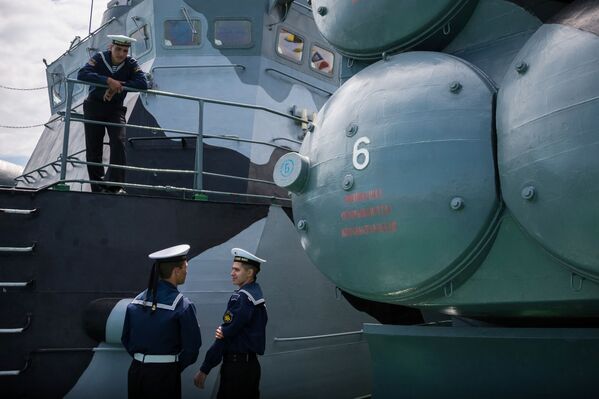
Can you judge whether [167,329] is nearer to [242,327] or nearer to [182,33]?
[242,327]

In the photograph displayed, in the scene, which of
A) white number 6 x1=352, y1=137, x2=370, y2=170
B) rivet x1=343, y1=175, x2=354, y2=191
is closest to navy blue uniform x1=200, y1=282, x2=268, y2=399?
rivet x1=343, y1=175, x2=354, y2=191

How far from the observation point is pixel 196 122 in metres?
6.53

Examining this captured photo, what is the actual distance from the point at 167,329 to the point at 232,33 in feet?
13.7

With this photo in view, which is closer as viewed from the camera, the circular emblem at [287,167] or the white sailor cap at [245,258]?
the circular emblem at [287,167]

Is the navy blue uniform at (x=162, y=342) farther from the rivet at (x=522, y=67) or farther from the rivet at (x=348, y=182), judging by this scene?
the rivet at (x=522, y=67)

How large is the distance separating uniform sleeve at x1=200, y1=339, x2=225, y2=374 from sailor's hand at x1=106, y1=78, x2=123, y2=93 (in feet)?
7.50

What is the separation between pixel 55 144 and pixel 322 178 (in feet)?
17.0

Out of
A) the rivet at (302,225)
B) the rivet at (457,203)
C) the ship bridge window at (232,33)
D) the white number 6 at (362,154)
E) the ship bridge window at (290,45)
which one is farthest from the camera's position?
the ship bridge window at (290,45)

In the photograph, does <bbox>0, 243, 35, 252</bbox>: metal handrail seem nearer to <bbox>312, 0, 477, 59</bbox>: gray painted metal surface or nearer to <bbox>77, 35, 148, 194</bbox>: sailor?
<bbox>77, 35, 148, 194</bbox>: sailor

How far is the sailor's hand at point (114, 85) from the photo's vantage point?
198 inches

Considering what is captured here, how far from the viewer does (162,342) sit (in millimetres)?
3543

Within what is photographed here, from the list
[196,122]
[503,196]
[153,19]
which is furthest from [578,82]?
[153,19]

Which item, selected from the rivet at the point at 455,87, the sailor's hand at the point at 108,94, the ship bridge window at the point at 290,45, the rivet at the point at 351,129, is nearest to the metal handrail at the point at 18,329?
the sailor's hand at the point at 108,94

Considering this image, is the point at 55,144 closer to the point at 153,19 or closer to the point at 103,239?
the point at 153,19
